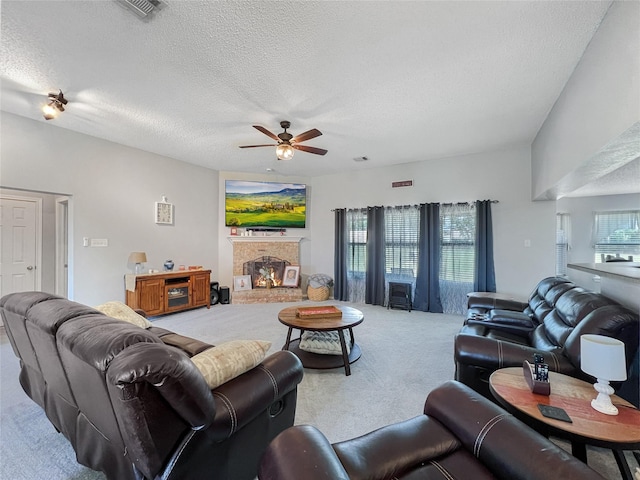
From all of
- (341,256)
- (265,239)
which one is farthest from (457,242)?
(265,239)

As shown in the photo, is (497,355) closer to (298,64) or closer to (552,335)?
(552,335)

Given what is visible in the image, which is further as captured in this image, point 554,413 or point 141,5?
point 141,5

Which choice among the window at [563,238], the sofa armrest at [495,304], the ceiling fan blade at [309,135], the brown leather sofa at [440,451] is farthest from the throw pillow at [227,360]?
the window at [563,238]

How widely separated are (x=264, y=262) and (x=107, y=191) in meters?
3.13

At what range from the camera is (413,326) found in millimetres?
4309

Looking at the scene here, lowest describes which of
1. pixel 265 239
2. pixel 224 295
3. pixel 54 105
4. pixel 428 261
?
pixel 224 295

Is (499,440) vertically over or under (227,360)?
under

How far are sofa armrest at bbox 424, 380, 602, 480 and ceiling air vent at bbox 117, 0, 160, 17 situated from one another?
2.91 m

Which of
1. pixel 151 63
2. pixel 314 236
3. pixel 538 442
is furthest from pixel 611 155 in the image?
pixel 314 236

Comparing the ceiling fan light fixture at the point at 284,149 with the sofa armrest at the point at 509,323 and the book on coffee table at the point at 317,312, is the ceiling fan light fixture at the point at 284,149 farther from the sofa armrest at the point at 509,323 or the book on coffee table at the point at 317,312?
the sofa armrest at the point at 509,323

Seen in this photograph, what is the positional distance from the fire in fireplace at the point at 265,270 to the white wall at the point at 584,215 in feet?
21.3

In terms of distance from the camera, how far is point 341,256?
6.23 metres

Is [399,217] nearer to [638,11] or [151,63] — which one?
[638,11]

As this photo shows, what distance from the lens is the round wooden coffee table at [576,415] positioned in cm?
117
